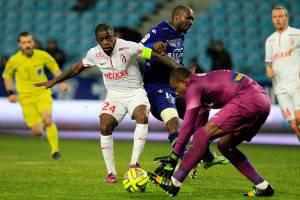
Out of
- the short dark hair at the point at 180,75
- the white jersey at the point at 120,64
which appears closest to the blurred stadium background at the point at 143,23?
the white jersey at the point at 120,64

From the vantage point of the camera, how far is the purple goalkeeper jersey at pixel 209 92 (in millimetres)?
7184

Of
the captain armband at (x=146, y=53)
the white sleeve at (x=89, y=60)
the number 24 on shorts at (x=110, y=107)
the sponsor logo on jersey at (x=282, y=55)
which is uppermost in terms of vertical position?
the captain armband at (x=146, y=53)

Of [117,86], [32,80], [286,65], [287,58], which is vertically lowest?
[32,80]

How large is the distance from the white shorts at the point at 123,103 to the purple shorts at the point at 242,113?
194 centimetres

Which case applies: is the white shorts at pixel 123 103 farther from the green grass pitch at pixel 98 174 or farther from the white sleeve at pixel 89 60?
the green grass pitch at pixel 98 174

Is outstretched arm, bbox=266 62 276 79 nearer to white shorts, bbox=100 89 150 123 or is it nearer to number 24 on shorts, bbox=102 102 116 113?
white shorts, bbox=100 89 150 123

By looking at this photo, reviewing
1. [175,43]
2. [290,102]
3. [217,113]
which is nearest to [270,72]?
[290,102]

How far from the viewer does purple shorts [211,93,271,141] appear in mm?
7375

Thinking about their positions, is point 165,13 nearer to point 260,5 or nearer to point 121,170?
point 260,5

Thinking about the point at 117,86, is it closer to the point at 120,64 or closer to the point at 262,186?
the point at 120,64

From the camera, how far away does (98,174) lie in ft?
33.4

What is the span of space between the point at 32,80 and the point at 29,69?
A: 0.25 m

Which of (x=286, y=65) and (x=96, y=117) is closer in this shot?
(x=286, y=65)

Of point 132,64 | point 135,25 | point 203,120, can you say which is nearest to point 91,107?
point 135,25
